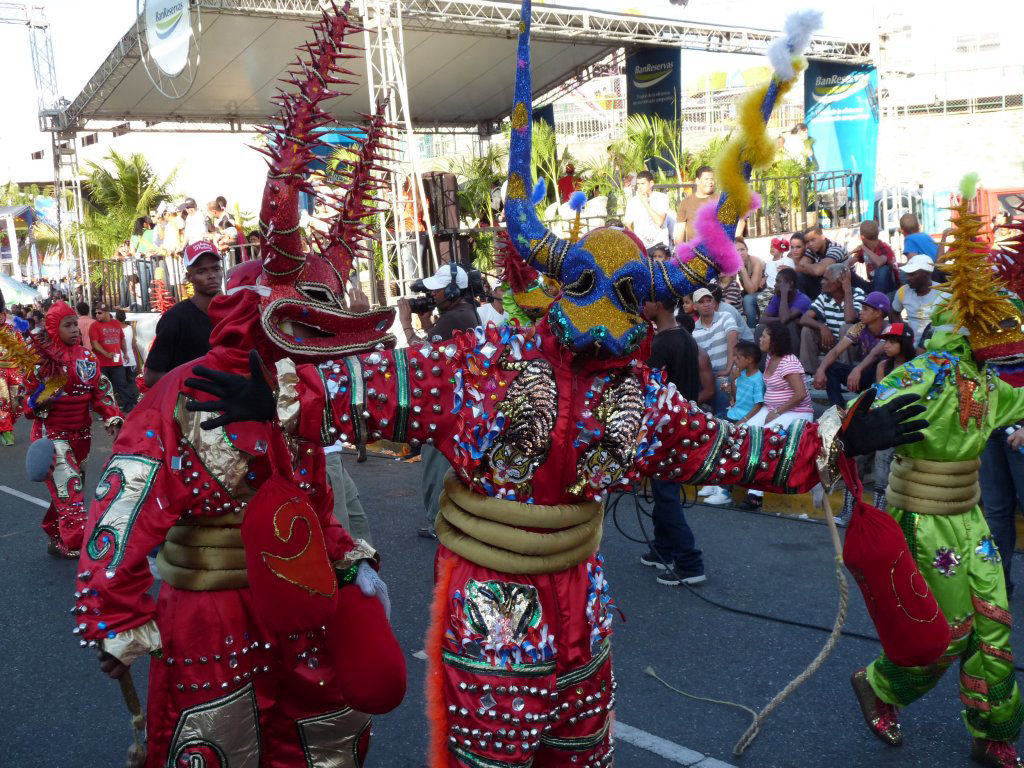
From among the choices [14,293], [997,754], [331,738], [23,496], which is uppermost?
[14,293]

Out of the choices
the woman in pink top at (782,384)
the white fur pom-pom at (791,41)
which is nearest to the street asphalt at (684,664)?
the woman in pink top at (782,384)

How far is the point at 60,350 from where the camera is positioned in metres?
7.15

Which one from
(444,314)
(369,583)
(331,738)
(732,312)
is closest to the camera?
(369,583)

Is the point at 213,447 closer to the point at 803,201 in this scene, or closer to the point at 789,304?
the point at 789,304

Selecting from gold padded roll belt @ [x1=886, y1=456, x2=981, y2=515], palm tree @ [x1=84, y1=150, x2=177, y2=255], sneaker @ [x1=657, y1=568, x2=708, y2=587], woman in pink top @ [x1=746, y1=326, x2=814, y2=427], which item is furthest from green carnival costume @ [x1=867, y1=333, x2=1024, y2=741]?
palm tree @ [x1=84, y1=150, x2=177, y2=255]

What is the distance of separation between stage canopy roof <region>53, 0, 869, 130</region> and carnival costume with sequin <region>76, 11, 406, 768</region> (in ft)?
37.2

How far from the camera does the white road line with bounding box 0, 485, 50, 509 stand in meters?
9.19

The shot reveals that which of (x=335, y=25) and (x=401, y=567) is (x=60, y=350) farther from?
(x=335, y=25)

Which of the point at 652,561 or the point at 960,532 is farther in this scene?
the point at 652,561

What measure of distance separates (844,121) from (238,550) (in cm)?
1582

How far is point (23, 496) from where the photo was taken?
9.57 m

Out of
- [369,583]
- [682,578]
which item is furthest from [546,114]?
[369,583]

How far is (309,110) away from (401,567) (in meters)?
4.25

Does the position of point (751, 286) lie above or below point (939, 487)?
above
